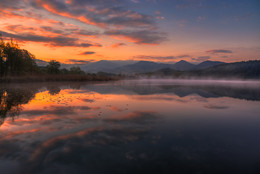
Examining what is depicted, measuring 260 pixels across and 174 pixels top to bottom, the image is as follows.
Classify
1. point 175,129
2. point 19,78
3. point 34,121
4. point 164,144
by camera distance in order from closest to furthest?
1. point 164,144
2. point 175,129
3. point 34,121
4. point 19,78

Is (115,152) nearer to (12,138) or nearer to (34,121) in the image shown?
(12,138)

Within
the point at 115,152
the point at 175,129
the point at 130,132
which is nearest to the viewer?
the point at 115,152

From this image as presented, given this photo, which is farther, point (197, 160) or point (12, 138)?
point (12, 138)

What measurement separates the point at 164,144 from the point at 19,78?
53984mm

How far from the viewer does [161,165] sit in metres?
5.08

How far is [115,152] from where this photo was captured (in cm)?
589

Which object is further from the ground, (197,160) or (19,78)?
(19,78)

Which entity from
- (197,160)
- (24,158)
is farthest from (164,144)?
(24,158)

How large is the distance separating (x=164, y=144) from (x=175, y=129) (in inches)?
86.6

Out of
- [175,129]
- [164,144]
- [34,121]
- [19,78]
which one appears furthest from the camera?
[19,78]

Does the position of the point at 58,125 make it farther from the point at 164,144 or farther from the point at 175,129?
the point at 175,129

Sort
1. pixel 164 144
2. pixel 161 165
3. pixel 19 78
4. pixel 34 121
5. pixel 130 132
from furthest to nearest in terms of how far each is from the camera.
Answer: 1. pixel 19 78
2. pixel 34 121
3. pixel 130 132
4. pixel 164 144
5. pixel 161 165

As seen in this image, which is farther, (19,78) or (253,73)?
(253,73)

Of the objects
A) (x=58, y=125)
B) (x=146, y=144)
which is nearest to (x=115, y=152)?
(x=146, y=144)
